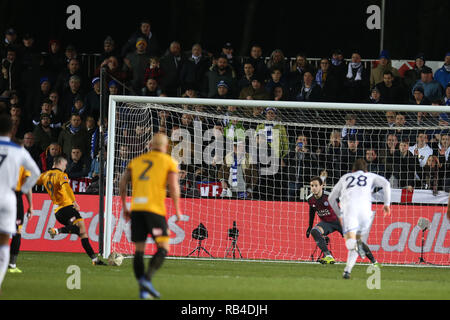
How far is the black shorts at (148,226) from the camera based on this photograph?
9719mm

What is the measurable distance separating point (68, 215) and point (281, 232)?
4655 mm

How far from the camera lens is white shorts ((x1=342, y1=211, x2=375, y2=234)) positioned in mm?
13211

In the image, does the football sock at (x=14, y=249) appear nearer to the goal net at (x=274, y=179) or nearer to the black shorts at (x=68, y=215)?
the black shorts at (x=68, y=215)

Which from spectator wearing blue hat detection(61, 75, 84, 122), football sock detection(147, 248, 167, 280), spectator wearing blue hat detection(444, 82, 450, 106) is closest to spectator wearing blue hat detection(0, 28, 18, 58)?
spectator wearing blue hat detection(61, 75, 84, 122)

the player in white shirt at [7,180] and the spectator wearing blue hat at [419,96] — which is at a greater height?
the spectator wearing blue hat at [419,96]

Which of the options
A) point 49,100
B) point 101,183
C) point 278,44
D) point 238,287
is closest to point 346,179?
point 238,287

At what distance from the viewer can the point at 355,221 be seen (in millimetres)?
13219

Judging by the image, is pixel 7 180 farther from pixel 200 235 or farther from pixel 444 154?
pixel 444 154

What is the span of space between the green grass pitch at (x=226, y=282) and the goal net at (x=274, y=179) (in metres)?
1.23

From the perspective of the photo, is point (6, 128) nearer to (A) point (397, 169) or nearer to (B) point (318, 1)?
(A) point (397, 169)

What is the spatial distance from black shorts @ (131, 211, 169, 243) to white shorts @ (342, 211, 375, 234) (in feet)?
14.2

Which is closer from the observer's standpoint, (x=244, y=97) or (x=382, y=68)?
(x=244, y=97)

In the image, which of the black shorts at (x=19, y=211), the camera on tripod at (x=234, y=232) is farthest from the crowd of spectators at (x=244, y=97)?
the black shorts at (x=19, y=211)

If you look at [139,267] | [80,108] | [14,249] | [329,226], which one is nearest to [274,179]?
[329,226]
